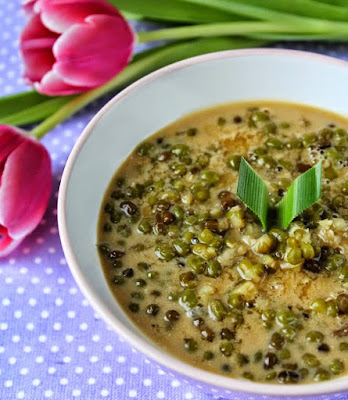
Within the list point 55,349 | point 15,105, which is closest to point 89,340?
point 55,349

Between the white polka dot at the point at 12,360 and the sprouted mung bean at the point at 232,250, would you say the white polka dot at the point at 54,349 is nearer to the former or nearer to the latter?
the white polka dot at the point at 12,360

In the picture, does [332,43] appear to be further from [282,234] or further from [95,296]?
[95,296]

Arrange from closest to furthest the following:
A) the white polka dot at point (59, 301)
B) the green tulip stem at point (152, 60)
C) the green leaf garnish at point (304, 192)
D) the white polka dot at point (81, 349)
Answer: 1. the green leaf garnish at point (304, 192)
2. the white polka dot at point (81, 349)
3. the white polka dot at point (59, 301)
4. the green tulip stem at point (152, 60)

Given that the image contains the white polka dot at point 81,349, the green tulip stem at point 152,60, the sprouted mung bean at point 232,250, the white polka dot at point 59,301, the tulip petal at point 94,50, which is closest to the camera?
the sprouted mung bean at point 232,250

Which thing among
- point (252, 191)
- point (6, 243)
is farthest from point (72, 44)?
point (252, 191)

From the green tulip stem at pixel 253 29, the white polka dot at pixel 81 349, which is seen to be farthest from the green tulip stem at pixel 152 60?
the white polka dot at pixel 81 349
